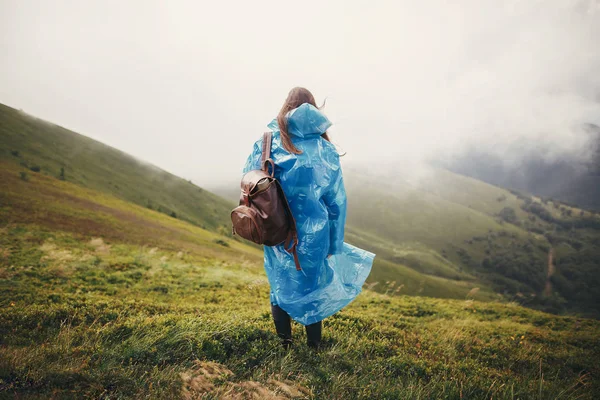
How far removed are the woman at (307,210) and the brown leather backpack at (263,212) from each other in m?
0.24

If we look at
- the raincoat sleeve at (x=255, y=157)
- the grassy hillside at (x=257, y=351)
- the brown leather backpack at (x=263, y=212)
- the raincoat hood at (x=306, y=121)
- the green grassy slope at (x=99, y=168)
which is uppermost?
the raincoat hood at (x=306, y=121)

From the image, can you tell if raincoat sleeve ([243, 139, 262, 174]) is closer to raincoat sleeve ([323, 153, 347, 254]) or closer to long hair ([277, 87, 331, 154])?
long hair ([277, 87, 331, 154])

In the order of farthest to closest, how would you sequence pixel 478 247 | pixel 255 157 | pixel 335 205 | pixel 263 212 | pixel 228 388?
pixel 478 247 → pixel 255 157 → pixel 335 205 → pixel 263 212 → pixel 228 388

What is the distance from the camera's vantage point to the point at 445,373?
419cm

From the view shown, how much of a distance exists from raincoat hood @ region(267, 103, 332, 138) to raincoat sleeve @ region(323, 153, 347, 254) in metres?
0.49

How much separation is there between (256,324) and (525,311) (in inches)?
378

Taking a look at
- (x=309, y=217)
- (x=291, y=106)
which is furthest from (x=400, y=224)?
(x=309, y=217)

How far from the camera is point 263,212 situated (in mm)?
3305

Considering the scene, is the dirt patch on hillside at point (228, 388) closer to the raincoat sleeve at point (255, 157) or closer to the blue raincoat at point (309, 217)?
the blue raincoat at point (309, 217)

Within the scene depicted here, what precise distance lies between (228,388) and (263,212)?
6.80 feet

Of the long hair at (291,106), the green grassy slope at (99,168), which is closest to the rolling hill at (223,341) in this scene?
the long hair at (291,106)

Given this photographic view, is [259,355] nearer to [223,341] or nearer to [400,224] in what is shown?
[223,341]

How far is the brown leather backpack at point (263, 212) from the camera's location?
327 cm

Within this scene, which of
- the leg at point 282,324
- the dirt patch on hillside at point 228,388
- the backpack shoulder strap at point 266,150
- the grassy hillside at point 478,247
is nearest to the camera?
the dirt patch on hillside at point 228,388
